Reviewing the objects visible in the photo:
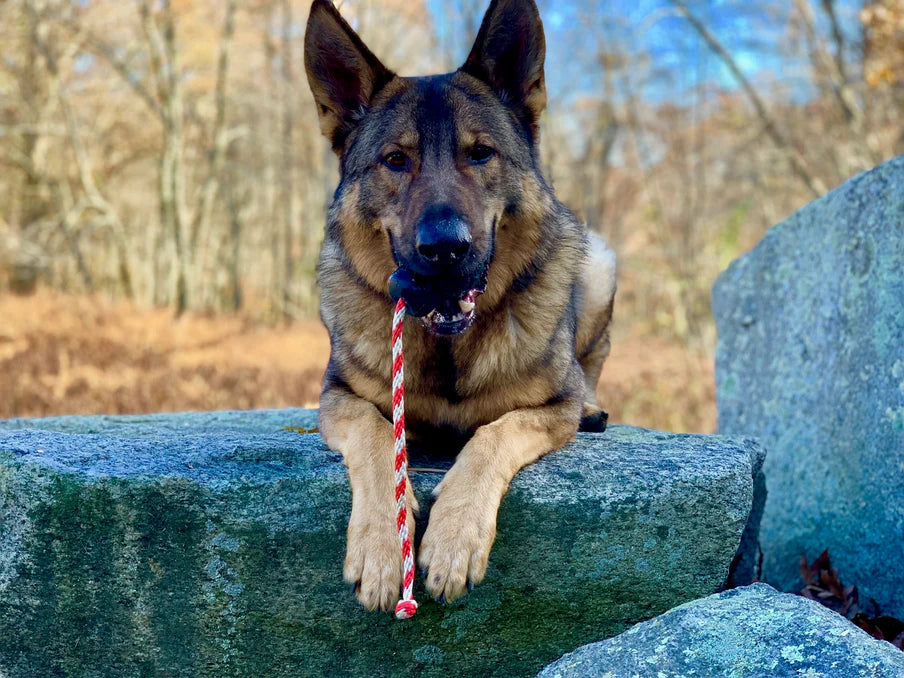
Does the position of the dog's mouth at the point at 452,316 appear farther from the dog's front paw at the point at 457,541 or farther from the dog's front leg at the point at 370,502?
the dog's front paw at the point at 457,541

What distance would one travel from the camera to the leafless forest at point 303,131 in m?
11.7

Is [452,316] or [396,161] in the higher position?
[396,161]

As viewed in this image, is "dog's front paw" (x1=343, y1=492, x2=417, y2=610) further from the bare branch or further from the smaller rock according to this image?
the bare branch

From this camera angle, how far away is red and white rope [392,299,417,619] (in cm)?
218

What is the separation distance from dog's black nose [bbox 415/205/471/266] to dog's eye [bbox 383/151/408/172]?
485 mm

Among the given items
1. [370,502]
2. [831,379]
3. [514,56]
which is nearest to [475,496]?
[370,502]

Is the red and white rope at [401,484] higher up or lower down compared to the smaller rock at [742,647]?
higher up

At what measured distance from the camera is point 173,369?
29.6 feet

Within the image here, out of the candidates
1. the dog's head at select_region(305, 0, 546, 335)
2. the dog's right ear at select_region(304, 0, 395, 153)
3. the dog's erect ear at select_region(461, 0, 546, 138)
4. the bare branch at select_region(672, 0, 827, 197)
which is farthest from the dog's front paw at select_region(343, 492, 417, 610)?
the bare branch at select_region(672, 0, 827, 197)

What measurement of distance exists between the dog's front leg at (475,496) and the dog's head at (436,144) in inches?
17.0

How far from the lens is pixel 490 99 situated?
10.4ft

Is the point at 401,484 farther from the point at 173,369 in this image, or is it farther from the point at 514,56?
the point at 173,369

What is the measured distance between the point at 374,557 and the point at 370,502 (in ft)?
0.67

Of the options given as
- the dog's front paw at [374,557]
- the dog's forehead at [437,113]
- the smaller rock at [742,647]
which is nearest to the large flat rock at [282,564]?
the dog's front paw at [374,557]
